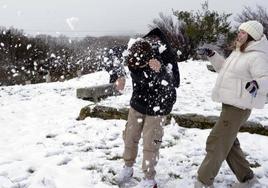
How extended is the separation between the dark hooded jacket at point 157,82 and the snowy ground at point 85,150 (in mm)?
894

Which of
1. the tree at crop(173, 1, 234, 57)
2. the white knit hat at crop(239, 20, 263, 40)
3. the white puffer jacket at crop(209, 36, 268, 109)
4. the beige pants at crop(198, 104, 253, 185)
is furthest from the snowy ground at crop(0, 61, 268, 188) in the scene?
the tree at crop(173, 1, 234, 57)

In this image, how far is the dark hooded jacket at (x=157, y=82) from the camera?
4.34 meters

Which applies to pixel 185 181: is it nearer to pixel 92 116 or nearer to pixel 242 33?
pixel 242 33

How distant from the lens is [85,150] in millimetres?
5734

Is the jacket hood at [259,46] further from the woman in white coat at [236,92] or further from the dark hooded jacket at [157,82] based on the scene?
the dark hooded jacket at [157,82]

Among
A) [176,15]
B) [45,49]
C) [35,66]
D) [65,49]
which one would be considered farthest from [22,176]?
[65,49]

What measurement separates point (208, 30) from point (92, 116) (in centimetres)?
2150

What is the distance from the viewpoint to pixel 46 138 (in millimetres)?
6348

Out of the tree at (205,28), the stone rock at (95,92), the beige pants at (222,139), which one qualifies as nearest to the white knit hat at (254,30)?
the beige pants at (222,139)

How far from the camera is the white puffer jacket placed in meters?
3.86

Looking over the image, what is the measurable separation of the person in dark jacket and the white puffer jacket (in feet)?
1.91

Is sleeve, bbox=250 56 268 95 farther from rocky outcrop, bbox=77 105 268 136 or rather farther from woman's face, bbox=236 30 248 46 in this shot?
rocky outcrop, bbox=77 105 268 136

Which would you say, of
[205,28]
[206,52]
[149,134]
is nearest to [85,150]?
[149,134]

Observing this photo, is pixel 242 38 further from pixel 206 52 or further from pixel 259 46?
pixel 206 52
